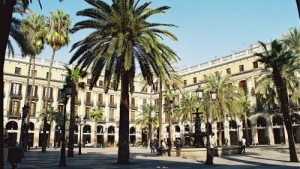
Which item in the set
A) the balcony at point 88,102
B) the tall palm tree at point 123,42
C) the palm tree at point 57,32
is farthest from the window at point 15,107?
the tall palm tree at point 123,42

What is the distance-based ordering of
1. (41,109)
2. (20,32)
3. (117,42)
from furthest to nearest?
(41,109) → (20,32) → (117,42)

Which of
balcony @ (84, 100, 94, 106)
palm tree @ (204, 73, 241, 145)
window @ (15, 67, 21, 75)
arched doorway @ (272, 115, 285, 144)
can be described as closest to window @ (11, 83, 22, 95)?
window @ (15, 67, 21, 75)

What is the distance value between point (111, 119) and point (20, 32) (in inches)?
1828

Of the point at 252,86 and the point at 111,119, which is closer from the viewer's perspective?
the point at 252,86

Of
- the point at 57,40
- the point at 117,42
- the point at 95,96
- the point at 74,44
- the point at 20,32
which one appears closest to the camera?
the point at 117,42

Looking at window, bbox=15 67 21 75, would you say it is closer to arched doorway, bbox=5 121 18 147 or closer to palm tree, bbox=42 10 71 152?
arched doorway, bbox=5 121 18 147

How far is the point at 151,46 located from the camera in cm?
1653

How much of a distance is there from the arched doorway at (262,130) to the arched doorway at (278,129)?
155 centimetres

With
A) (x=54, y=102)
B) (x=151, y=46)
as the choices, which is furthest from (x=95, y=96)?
(x=151, y=46)

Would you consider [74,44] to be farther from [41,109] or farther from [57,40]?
[41,109]

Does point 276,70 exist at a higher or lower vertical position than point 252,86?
lower

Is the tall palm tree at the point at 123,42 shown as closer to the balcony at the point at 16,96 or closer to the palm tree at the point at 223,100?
the palm tree at the point at 223,100

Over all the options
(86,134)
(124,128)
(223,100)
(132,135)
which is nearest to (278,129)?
(223,100)

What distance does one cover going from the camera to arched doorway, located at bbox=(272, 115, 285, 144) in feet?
150
